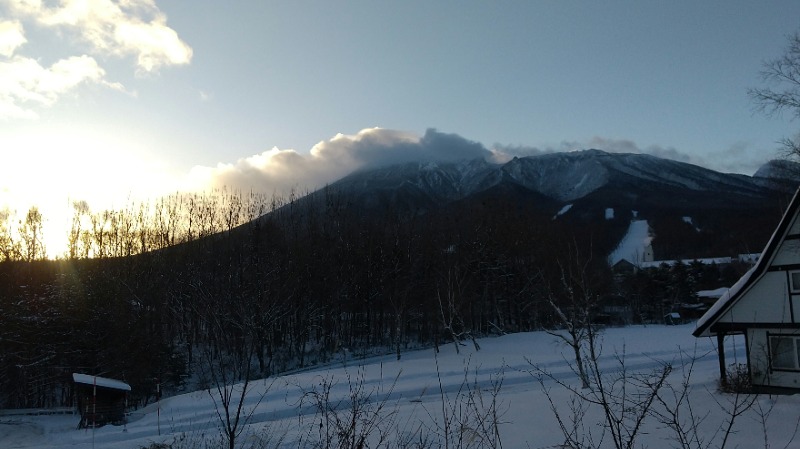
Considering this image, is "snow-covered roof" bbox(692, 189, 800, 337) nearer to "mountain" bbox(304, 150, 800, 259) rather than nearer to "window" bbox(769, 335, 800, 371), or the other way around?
"window" bbox(769, 335, 800, 371)

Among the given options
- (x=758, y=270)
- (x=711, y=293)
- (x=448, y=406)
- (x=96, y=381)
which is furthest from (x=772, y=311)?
(x=711, y=293)

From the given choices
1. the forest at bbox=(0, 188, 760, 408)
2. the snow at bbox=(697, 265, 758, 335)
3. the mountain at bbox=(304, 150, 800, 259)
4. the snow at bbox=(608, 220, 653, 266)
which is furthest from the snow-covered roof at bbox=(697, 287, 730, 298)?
the snow at bbox=(697, 265, 758, 335)

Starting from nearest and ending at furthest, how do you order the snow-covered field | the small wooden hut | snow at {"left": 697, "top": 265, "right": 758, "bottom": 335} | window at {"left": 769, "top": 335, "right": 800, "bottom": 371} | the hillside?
1. the snow-covered field
2. window at {"left": 769, "top": 335, "right": 800, "bottom": 371}
3. snow at {"left": 697, "top": 265, "right": 758, "bottom": 335}
4. the small wooden hut
5. the hillside

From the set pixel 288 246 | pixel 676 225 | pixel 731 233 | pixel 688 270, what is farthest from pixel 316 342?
pixel 676 225

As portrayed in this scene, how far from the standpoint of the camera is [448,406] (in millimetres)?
13070

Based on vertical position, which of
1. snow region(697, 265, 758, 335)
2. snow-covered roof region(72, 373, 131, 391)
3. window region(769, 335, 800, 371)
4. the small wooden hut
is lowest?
the small wooden hut

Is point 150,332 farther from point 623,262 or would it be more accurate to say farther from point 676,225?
point 676,225

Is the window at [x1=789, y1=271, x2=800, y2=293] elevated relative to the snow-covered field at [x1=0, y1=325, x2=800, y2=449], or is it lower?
elevated

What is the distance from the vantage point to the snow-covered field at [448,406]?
10.3 metres

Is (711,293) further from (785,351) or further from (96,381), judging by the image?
(96,381)

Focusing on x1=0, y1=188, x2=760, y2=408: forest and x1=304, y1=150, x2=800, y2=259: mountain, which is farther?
x1=304, y1=150, x2=800, y2=259: mountain

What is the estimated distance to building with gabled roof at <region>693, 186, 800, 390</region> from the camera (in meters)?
14.9

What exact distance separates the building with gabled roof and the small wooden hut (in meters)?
22.9

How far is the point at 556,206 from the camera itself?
6732 inches
